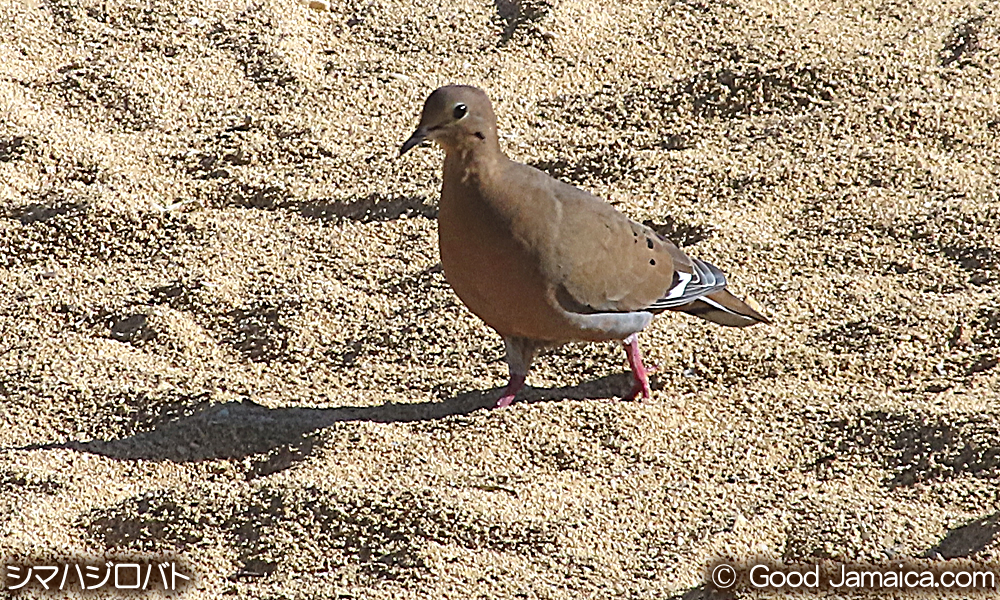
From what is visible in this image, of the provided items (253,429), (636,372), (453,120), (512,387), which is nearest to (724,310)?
(636,372)

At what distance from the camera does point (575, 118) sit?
516cm

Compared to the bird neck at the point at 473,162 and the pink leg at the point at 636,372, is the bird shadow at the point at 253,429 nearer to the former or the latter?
the pink leg at the point at 636,372

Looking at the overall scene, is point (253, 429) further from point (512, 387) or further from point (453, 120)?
point (453, 120)

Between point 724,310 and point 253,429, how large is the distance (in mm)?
1292

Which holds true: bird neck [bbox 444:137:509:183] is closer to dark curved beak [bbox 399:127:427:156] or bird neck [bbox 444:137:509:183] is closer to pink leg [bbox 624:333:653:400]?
dark curved beak [bbox 399:127:427:156]

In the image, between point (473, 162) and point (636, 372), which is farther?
point (636, 372)

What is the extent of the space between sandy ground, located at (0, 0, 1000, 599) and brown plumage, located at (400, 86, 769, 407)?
0.68ft

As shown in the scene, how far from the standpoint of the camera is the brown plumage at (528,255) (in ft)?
11.9

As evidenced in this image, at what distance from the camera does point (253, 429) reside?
3.72 meters

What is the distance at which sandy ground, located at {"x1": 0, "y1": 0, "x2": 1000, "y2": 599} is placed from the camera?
3225mm

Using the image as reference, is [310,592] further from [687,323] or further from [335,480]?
[687,323]

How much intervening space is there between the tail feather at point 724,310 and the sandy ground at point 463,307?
0.08m

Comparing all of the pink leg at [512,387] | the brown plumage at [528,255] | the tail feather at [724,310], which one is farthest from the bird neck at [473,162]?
the tail feather at [724,310]

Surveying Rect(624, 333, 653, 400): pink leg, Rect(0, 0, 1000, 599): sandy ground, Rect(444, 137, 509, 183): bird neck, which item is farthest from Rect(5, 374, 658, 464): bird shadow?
Rect(444, 137, 509, 183): bird neck
